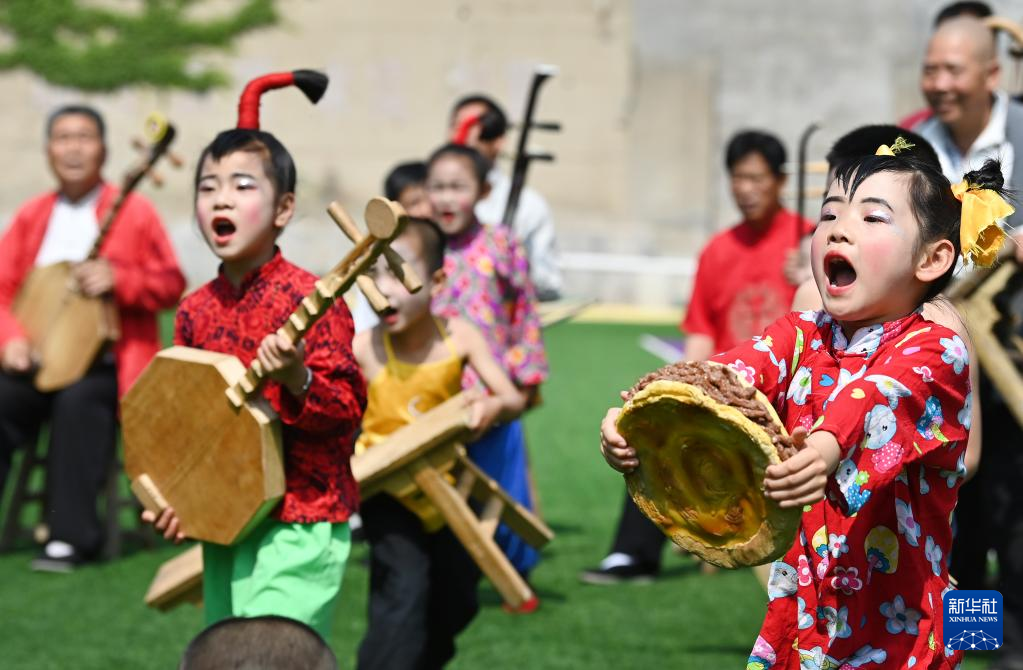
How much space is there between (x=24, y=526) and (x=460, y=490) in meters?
3.22

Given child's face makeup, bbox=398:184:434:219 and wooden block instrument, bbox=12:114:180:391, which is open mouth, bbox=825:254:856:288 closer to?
child's face makeup, bbox=398:184:434:219

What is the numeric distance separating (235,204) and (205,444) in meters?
0.54

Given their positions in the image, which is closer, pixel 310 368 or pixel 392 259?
pixel 392 259

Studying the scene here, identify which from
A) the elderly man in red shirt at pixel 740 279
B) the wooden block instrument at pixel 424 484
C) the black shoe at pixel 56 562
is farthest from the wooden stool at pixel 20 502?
the wooden block instrument at pixel 424 484

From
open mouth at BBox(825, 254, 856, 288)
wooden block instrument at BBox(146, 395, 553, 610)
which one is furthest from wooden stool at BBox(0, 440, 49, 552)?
open mouth at BBox(825, 254, 856, 288)

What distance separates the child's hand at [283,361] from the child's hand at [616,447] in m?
0.85

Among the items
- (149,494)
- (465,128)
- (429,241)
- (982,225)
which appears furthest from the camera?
(465,128)

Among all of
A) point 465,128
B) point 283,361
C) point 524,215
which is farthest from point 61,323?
point 283,361

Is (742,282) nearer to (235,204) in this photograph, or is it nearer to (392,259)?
(235,204)

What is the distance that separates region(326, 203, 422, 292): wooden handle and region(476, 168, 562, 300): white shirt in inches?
150

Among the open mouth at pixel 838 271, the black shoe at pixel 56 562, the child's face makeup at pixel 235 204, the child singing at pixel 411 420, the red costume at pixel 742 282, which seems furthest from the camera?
the black shoe at pixel 56 562

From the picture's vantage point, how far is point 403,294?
14.7ft

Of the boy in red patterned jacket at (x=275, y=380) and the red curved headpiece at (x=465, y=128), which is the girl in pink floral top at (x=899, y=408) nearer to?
the boy in red patterned jacket at (x=275, y=380)

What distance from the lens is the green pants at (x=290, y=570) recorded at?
366 cm
